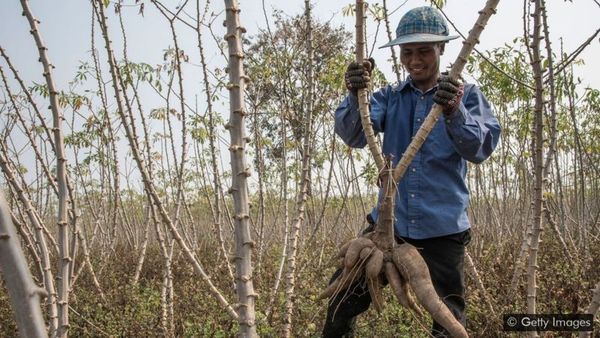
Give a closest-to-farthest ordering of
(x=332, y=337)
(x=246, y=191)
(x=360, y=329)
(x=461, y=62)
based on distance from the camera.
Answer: (x=246, y=191), (x=461, y=62), (x=332, y=337), (x=360, y=329)

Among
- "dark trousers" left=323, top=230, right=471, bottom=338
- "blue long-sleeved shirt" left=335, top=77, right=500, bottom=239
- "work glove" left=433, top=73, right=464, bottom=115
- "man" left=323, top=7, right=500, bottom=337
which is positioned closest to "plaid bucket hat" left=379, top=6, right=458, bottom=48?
"man" left=323, top=7, right=500, bottom=337

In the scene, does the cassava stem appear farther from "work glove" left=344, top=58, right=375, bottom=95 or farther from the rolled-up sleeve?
the rolled-up sleeve

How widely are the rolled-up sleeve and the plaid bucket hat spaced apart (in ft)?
0.83

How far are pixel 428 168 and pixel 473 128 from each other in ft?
0.88

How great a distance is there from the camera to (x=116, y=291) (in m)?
4.25

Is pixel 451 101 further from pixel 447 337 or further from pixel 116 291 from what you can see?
pixel 116 291

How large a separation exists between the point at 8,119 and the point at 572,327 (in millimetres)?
3883

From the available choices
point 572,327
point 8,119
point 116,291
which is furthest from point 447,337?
point 8,119

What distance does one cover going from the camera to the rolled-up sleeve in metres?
1.73

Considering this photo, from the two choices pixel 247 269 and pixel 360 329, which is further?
pixel 360 329

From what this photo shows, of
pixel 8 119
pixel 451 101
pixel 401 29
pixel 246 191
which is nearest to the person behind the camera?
pixel 246 191

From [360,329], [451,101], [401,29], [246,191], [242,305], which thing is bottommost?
[360,329]

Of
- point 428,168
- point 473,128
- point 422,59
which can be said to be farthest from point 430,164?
point 422,59

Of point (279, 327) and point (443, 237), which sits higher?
point (443, 237)
